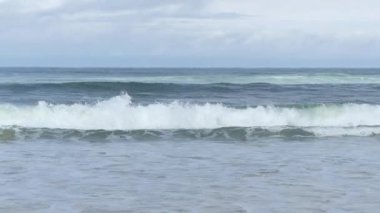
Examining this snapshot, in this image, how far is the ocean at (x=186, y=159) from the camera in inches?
299

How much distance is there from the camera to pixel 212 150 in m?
12.1

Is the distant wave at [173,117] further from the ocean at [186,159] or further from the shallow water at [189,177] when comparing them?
the shallow water at [189,177]

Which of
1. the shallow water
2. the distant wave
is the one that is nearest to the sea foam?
the distant wave

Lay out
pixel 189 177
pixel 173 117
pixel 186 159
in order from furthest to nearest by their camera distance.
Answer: pixel 173 117
pixel 186 159
pixel 189 177

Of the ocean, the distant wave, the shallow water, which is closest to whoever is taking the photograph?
the shallow water

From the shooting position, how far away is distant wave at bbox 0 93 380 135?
659 inches

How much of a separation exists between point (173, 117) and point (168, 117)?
13cm

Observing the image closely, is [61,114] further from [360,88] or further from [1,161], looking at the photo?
[360,88]

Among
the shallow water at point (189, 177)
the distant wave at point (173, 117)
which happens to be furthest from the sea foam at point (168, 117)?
the shallow water at point (189, 177)

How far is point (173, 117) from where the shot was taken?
1744 centimetres

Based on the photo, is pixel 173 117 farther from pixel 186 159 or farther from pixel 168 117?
pixel 186 159

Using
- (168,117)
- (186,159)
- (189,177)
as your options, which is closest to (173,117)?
(168,117)

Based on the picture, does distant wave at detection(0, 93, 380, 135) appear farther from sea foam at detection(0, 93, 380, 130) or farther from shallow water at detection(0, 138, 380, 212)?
shallow water at detection(0, 138, 380, 212)

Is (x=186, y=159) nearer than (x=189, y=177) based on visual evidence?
No
